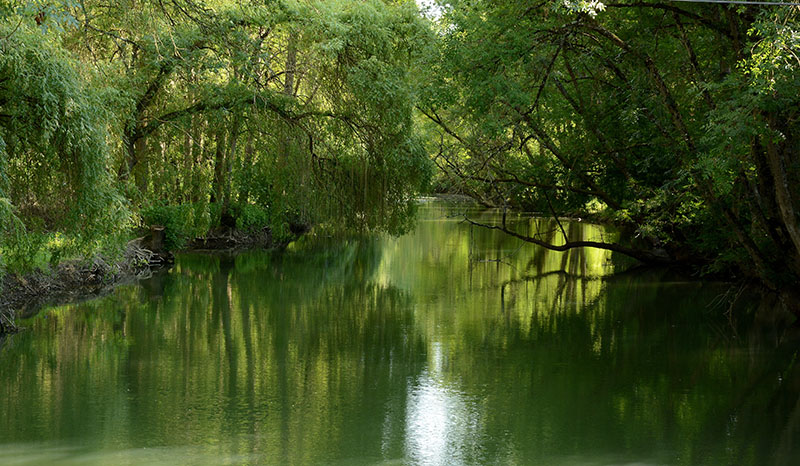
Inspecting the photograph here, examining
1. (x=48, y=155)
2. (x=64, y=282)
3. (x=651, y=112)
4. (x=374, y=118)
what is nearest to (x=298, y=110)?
(x=374, y=118)

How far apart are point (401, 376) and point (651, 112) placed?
6856 millimetres

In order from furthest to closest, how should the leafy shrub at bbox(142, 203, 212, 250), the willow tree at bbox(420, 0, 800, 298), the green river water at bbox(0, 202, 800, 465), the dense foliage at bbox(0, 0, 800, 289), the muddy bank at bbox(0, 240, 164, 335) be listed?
the leafy shrub at bbox(142, 203, 212, 250) → the muddy bank at bbox(0, 240, 164, 335) → the dense foliage at bbox(0, 0, 800, 289) → the willow tree at bbox(420, 0, 800, 298) → the green river water at bbox(0, 202, 800, 465)

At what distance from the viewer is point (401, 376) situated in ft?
28.8

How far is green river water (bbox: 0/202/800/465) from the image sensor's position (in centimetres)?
653

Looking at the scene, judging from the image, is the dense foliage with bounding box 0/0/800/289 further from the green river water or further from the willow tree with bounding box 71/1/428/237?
the green river water

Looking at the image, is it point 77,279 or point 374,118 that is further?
point 374,118

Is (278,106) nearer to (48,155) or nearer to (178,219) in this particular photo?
(178,219)

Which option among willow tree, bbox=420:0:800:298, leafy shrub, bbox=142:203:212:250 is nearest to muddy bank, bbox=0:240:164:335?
leafy shrub, bbox=142:203:212:250

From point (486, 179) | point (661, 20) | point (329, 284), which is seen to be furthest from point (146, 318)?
point (661, 20)

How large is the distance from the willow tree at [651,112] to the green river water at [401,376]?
56.2 inches

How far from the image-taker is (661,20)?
12.5m

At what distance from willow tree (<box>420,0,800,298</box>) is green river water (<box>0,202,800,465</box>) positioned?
1.43 m

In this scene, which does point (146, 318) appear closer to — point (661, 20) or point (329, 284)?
point (329, 284)

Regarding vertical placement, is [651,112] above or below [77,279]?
above
